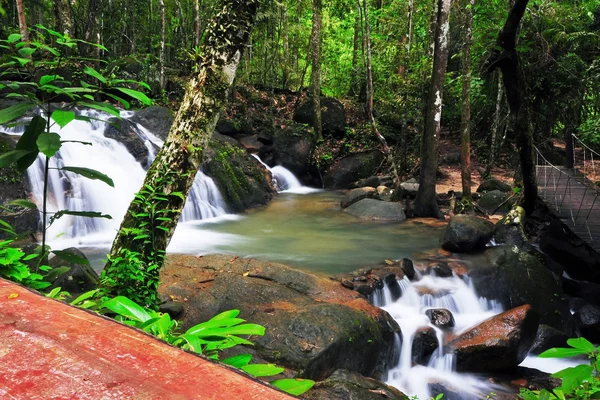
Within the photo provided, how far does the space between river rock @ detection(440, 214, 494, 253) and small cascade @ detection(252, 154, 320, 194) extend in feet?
25.0

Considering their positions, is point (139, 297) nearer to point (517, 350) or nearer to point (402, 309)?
point (402, 309)

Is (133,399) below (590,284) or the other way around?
the other way around

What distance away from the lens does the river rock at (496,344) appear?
5.77 meters

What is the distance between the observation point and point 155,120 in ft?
46.0

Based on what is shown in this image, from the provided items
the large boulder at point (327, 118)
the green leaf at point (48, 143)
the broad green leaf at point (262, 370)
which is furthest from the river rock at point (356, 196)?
the broad green leaf at point (262, 370)

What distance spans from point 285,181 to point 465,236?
8693mm

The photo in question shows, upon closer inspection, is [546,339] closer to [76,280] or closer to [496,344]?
[496,344]

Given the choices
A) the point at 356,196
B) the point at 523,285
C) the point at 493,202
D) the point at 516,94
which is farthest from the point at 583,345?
the point at 493,202

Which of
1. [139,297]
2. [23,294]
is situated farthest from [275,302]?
[23,294]

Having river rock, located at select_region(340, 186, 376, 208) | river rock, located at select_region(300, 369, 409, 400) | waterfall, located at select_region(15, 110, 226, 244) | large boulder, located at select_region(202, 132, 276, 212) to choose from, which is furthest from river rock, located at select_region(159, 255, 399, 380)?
river rock, located at select_region(340, 186, 376, 208)

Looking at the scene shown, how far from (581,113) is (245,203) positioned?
15.0 m

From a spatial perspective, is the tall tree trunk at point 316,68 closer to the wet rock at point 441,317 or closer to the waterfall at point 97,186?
the waterfall at point 97,186

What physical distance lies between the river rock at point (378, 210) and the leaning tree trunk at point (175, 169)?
8495 millimetres

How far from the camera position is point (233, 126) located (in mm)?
17000
